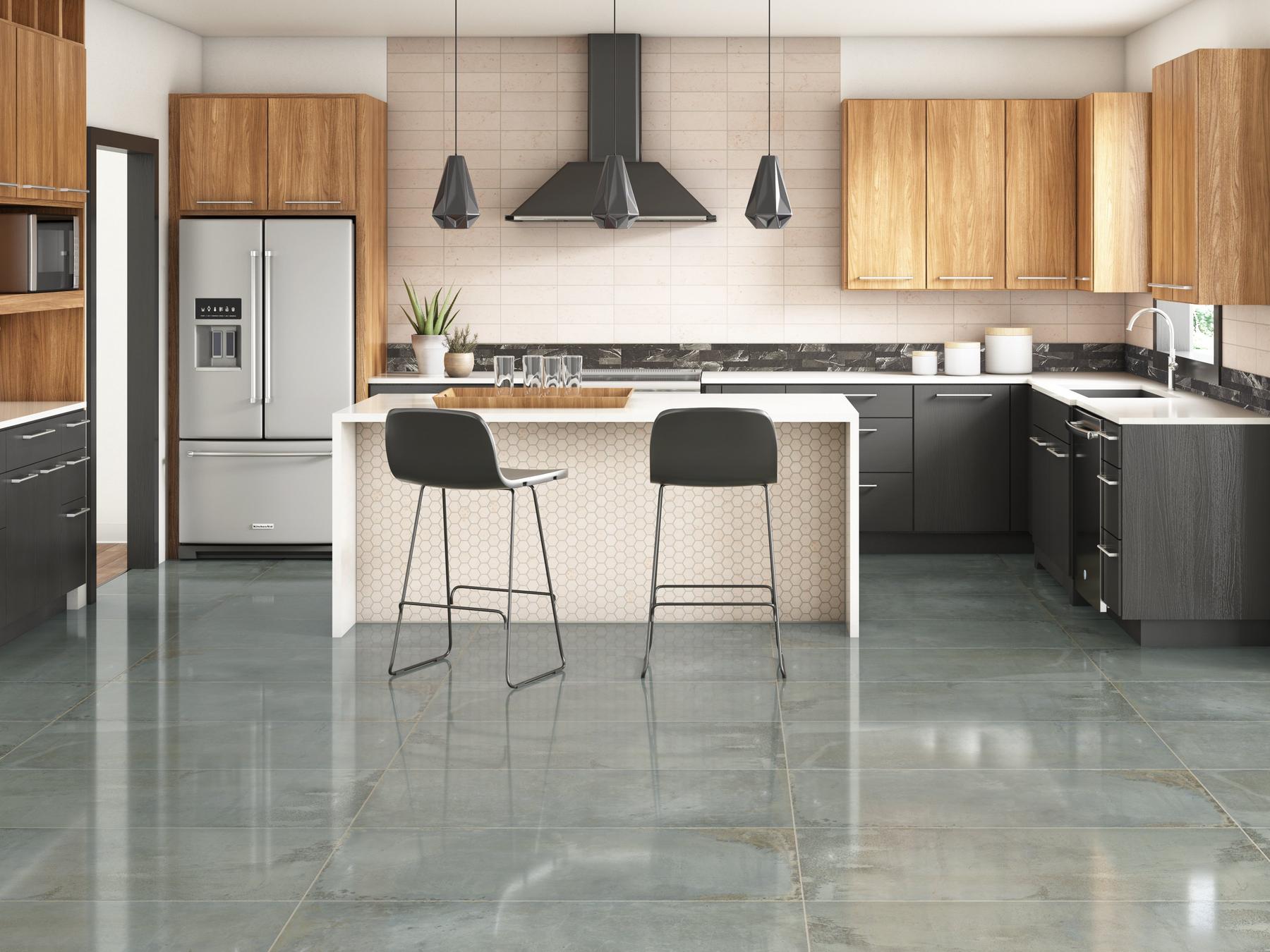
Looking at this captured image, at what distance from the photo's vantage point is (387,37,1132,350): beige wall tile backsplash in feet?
25.5

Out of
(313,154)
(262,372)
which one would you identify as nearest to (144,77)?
(313,154)

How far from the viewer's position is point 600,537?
581 cm

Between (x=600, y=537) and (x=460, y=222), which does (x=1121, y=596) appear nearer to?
(x=600, y=537)

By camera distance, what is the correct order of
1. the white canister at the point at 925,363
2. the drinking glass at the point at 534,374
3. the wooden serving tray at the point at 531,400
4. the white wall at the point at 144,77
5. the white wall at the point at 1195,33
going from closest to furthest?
the wooden serving tray at the point at 531,400
the drinking glass at the point at 534,374
the white wall at the point at 1195,33
the white wall at the point at 144,77
the white canister at the point at 925,363

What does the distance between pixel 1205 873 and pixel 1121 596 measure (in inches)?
89.6

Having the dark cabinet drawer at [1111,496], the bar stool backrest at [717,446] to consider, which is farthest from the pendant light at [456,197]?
the dark cabinet drawer at [1111,496]

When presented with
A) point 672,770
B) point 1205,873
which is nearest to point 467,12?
point 672,770

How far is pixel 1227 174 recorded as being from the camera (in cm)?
559

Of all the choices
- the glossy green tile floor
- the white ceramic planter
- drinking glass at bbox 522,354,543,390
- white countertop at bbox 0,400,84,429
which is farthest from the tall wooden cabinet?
white countertop at bbox 0,400,84,429

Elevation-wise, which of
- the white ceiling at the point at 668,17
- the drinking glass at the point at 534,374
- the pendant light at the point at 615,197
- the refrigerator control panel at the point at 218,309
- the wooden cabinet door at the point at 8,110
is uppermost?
the white ceiling at the point at 668,17

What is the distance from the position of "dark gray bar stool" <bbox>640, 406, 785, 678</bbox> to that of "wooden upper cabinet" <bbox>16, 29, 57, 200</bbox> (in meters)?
2.70

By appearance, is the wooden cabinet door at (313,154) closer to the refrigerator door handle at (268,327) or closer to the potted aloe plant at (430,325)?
the refrigerator door handle at (268,327)

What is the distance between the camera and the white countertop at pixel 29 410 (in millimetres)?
5364

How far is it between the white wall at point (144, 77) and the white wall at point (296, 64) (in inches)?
4.4
